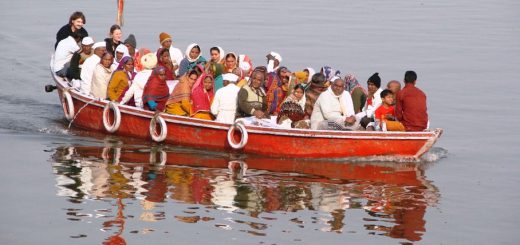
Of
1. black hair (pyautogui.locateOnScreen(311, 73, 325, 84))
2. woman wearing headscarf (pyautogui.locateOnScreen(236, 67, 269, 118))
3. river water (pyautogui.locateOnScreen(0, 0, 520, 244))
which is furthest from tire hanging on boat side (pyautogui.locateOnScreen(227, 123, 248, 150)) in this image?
black hair (pyautogui.locateOnScreen(311, 73, 325, 84))

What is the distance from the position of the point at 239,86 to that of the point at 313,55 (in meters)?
13.1

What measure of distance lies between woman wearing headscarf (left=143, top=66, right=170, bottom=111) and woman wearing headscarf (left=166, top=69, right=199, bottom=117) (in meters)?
0.23

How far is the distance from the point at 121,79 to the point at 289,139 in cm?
366

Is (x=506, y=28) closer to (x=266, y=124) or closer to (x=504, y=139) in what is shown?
(x=504, y=139)

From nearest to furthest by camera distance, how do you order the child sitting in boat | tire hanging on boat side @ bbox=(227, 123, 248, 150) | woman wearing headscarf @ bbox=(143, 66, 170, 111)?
the child sitting in boat, tire hanging on boat side @ bbox=(227, 123, 248, 150), woman wearing headscarf @ bbox=(143, 66, 170, 111)

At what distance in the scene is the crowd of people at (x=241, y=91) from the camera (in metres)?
19.6

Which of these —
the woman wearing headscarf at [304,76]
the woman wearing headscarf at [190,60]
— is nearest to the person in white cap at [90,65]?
the woman wearing headscarf at [190,60]

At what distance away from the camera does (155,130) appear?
21.0 m

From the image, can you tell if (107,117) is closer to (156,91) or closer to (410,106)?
(156,91)

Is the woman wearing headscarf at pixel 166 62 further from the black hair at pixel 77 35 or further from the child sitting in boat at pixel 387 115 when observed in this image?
the child sitting in boat at pixel 387 115

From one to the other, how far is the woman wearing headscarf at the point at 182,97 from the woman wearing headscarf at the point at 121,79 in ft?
3.73

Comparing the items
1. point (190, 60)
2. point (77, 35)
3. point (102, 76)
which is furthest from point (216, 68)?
point (77, 35)

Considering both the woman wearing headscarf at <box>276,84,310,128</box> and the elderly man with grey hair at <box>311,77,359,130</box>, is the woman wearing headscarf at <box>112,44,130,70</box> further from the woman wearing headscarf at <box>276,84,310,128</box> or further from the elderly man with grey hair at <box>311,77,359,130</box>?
the elderly man with grey hair at <box>311,77,359,130</box>

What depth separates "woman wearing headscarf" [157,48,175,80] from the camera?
72.0ft
